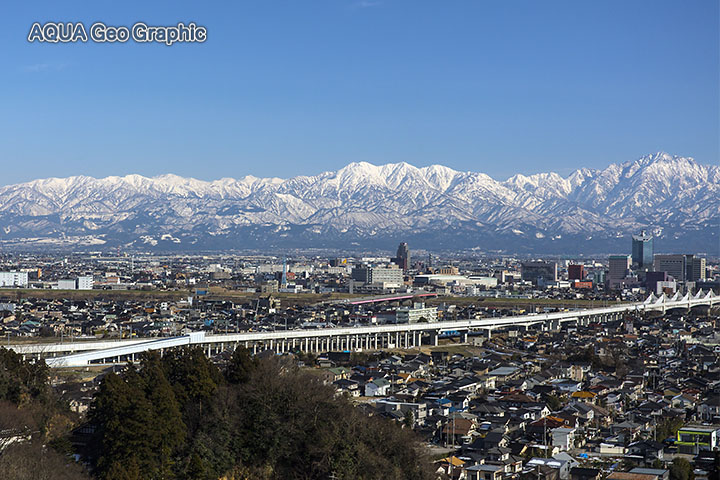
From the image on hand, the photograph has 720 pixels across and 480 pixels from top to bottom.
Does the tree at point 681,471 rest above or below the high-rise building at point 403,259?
below

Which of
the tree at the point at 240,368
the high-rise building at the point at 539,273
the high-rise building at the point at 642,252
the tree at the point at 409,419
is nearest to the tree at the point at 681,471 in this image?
the tree at the point at 409,419

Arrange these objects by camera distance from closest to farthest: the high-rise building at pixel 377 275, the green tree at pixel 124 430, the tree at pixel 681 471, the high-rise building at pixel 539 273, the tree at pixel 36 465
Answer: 1. the tree at pixel 36 465
2. the green tree at pixel 124 430
3. the tree at pixel 681 471
4. the high-rise building at pixel 377 275
5. the high-rise building at pixel 539 273

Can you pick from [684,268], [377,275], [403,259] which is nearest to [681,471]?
[377,275]

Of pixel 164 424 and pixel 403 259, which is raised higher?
pixel 403 259

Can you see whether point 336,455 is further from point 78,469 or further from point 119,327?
point 119,327

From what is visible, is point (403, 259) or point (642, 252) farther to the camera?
point (642, 252)

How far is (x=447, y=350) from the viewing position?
38.8 m

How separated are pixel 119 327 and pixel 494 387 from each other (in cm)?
1820

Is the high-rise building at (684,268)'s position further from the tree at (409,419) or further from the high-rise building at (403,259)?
the tree at (409,419)

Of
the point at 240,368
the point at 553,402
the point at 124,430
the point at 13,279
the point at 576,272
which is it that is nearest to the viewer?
the point at 124,430

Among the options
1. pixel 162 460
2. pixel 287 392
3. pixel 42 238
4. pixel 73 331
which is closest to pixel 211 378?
pixel 287 392

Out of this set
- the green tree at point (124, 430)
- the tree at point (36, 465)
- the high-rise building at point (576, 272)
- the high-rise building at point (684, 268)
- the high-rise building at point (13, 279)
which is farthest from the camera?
the high-rise building at point (684, 268)

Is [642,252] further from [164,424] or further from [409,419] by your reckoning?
[164,424]

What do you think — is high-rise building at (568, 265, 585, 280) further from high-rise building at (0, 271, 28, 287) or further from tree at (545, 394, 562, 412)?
tree at (545, 394, 562, 412)
